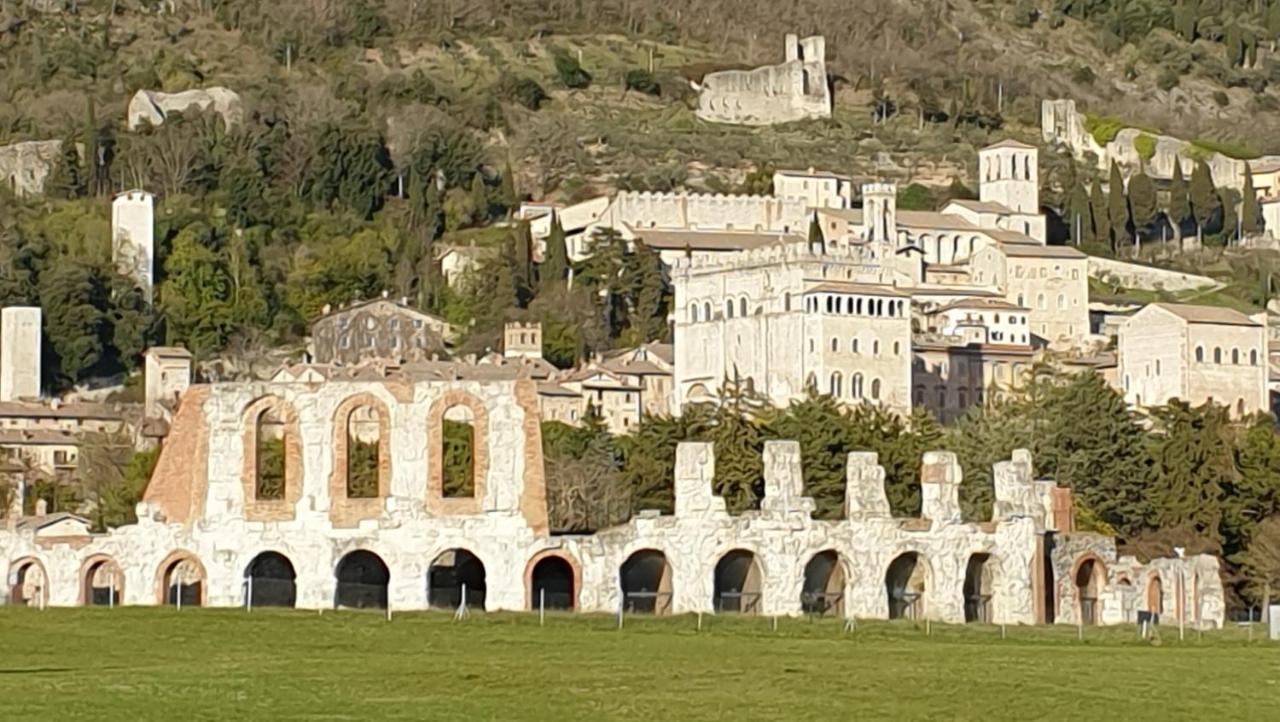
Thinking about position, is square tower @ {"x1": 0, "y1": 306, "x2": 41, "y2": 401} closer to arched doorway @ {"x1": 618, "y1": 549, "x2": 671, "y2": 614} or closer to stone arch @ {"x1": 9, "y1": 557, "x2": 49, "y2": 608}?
stone arch @ {"x1": 9, "y1": 557, "x2": 49, "y2": 608}

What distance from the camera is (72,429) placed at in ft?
366

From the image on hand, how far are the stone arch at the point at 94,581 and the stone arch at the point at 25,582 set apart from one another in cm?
67

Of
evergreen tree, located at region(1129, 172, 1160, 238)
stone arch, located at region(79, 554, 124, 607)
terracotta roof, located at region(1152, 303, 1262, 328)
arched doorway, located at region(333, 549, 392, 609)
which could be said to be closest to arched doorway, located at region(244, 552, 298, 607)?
arched doorway, located at region(333, 549, 392, 609)

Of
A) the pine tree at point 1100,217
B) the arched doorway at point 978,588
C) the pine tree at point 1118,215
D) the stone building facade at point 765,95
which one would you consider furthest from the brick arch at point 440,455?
the stone building facade at point 765,95

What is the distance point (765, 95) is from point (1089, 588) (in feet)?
367

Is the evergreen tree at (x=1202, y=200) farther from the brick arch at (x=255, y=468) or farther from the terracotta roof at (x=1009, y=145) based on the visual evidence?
the brick arch at (x=255, y=468)

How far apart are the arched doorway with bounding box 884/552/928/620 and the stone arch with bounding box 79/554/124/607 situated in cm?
1266

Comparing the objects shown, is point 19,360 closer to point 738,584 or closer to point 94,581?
point 94,581

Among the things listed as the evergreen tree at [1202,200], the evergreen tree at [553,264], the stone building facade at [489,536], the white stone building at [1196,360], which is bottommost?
the stone building facade at [489,536]

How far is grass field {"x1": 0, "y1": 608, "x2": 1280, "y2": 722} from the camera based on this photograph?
107 ft

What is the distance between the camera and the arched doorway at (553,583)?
172 feet

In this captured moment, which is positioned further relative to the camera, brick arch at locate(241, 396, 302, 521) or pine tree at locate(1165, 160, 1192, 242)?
pine tree at locate(1165, 160, 1192, 242)

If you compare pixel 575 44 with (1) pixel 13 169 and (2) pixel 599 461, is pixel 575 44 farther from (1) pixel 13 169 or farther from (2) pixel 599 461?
(2) pixel 599 461

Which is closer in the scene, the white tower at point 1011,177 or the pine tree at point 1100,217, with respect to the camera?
the white tower at point 1011,177
